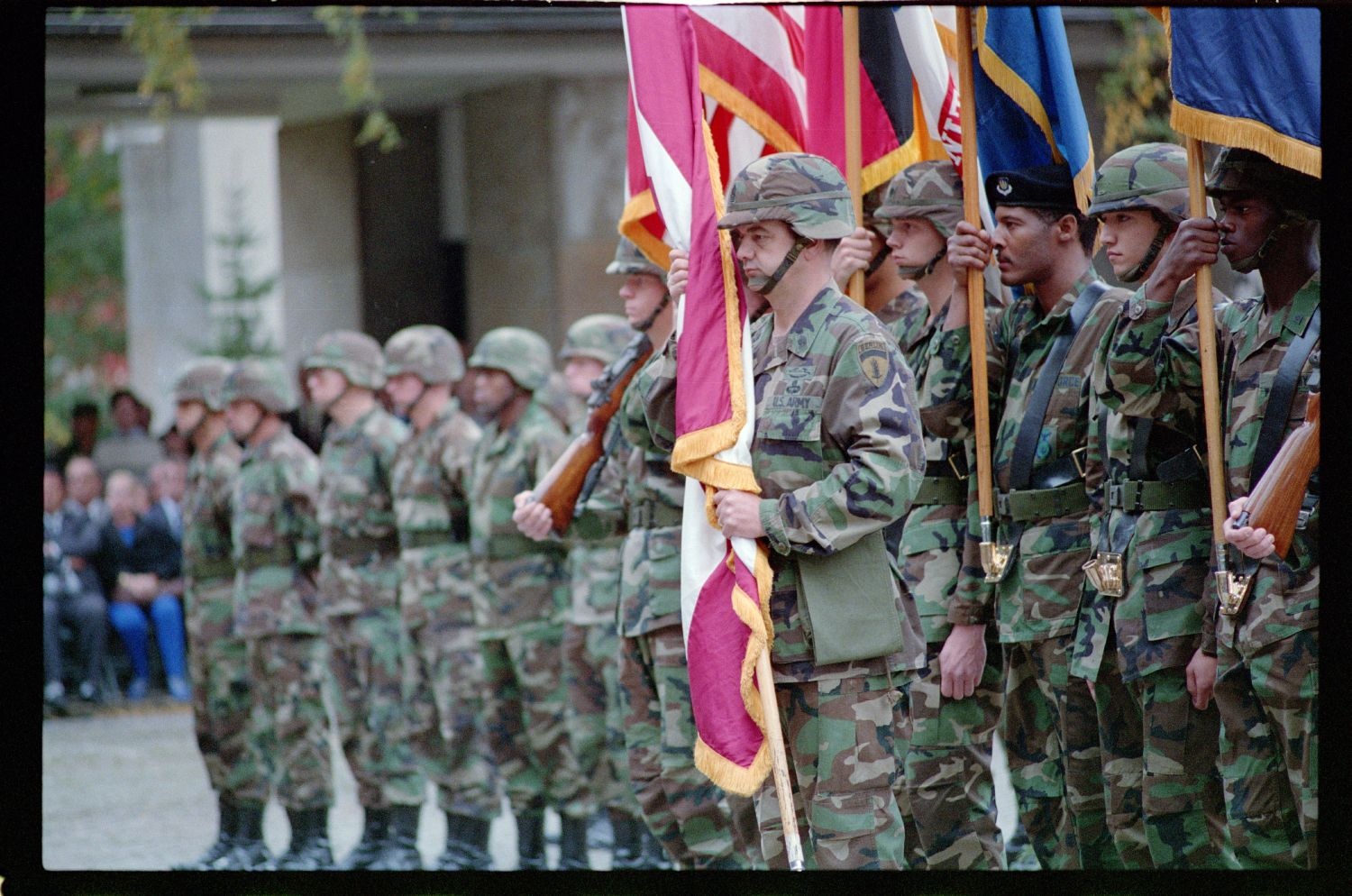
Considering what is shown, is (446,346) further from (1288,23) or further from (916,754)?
(1288,23)

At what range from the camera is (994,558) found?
550 centimetres

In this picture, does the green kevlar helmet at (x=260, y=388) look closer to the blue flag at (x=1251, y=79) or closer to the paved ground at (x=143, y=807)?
the paved ground at (x=143, y=807)

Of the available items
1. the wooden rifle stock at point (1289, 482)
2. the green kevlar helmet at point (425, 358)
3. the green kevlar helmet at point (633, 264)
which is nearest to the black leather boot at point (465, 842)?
the green kevlar helmet at point (425, 358)

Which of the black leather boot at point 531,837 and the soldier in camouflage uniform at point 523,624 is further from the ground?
the soldier in camouflage uniform at point 523,624

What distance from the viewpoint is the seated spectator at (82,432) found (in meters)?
14.2

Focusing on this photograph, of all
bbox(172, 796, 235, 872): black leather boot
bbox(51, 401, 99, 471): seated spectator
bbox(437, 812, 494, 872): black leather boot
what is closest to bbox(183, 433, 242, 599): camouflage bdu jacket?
bbox(172, 796, 235, 872): black leather boot

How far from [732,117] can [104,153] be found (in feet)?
40.1

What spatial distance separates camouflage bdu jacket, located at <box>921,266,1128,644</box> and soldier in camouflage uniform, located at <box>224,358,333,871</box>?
141 inches

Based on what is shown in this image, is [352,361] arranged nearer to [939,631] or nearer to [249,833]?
[249,833]

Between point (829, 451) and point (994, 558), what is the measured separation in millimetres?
918

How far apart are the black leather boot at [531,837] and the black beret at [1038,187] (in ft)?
11.8

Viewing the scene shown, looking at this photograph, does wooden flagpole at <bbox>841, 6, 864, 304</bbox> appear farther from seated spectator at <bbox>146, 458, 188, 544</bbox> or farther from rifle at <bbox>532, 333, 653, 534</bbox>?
seated spectator at <bbox>146, 458, 188, 544</bbox>

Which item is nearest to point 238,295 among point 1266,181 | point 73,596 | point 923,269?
point 73,596

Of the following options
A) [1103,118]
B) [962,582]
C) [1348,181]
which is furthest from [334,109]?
[1348,181]
